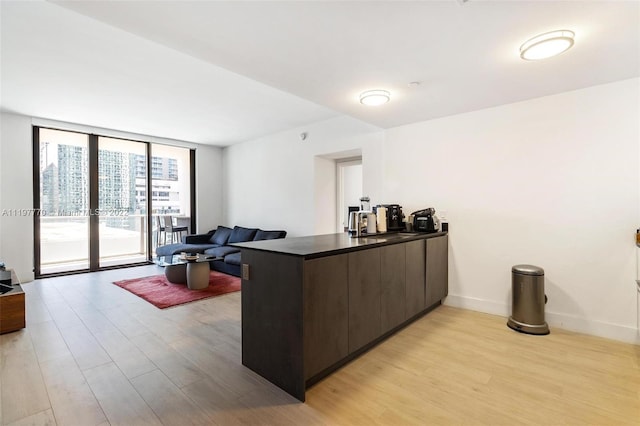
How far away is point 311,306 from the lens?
1.89 meters

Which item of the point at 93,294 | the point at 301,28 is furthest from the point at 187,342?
the point at 301,28

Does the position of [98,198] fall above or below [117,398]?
above

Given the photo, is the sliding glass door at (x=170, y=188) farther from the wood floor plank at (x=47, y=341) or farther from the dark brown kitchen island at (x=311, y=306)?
the dark brown kitchen island at (x=311, y=306)

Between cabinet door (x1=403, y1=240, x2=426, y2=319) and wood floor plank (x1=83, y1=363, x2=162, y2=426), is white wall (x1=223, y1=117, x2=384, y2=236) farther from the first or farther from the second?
wood floor plank (x1=83, y1=363, x2=162, y2=426)

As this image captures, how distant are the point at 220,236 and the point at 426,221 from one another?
466 cm

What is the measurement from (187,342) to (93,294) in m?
2.48

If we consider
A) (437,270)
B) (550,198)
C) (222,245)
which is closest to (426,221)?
(437,270)

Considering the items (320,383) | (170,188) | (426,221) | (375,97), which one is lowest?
(320,383)

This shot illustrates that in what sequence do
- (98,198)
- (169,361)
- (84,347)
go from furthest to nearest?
1. (98,198)
2. (84,347)
3. (169,361)

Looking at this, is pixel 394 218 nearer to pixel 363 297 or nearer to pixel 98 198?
pixel 363 297

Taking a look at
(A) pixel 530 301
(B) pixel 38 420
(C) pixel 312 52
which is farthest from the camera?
(A) pixel 530 301

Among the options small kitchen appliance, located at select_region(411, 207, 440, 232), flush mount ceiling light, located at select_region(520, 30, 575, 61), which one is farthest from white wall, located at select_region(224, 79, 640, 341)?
flush mount ceiling light, located at select_region(520, 30, 575, 61)

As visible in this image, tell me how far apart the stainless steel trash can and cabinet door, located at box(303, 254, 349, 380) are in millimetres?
2007

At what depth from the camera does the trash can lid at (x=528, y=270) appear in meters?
2.90
